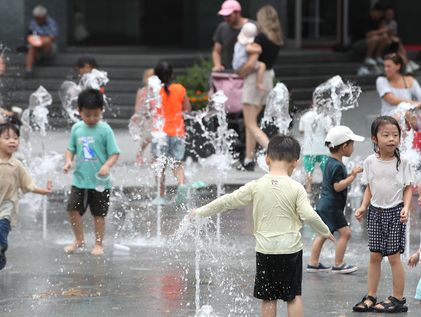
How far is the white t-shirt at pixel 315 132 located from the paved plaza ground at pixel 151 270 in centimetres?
77

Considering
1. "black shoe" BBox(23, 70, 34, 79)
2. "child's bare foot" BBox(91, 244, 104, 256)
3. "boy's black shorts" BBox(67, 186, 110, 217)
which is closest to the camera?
"child's bare foot" BBox(91, 244, 104, 256)

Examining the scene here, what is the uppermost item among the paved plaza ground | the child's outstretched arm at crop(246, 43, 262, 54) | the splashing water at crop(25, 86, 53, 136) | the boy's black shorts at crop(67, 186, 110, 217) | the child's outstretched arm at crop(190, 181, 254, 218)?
the child's outstretched arm at crop(246, 43, 262, 54)

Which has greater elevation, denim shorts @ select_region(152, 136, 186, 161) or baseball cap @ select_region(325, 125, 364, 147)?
baseball cap @ select_region(325, 125, 364, 147)

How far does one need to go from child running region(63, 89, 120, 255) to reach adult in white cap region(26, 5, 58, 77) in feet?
33.5

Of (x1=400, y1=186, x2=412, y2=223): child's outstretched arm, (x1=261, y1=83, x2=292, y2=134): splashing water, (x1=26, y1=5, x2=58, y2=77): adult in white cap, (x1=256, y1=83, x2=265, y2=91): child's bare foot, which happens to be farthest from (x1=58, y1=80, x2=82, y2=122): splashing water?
(x1=400, y1=186, x2=412, y2=223): child's outstretched arm

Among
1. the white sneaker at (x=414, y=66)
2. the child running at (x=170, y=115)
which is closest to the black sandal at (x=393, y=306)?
the child running at (x=170, y=115)

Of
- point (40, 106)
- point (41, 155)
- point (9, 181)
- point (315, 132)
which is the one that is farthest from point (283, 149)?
point (41, 155)

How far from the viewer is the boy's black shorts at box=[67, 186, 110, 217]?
9.95 meters

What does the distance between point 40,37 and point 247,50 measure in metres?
7.17

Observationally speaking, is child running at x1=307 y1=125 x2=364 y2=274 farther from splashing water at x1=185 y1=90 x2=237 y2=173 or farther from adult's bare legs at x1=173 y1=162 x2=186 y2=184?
splashing water at x1=185 y1=90 x2=237 y2=173

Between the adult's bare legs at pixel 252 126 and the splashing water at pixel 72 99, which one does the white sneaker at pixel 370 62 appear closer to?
the adult's bare legs at pixel 252 126

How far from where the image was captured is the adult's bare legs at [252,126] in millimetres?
14000

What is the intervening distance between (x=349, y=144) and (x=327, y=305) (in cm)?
140

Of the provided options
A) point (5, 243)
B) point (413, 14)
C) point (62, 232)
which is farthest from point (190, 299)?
point (413, 14)
